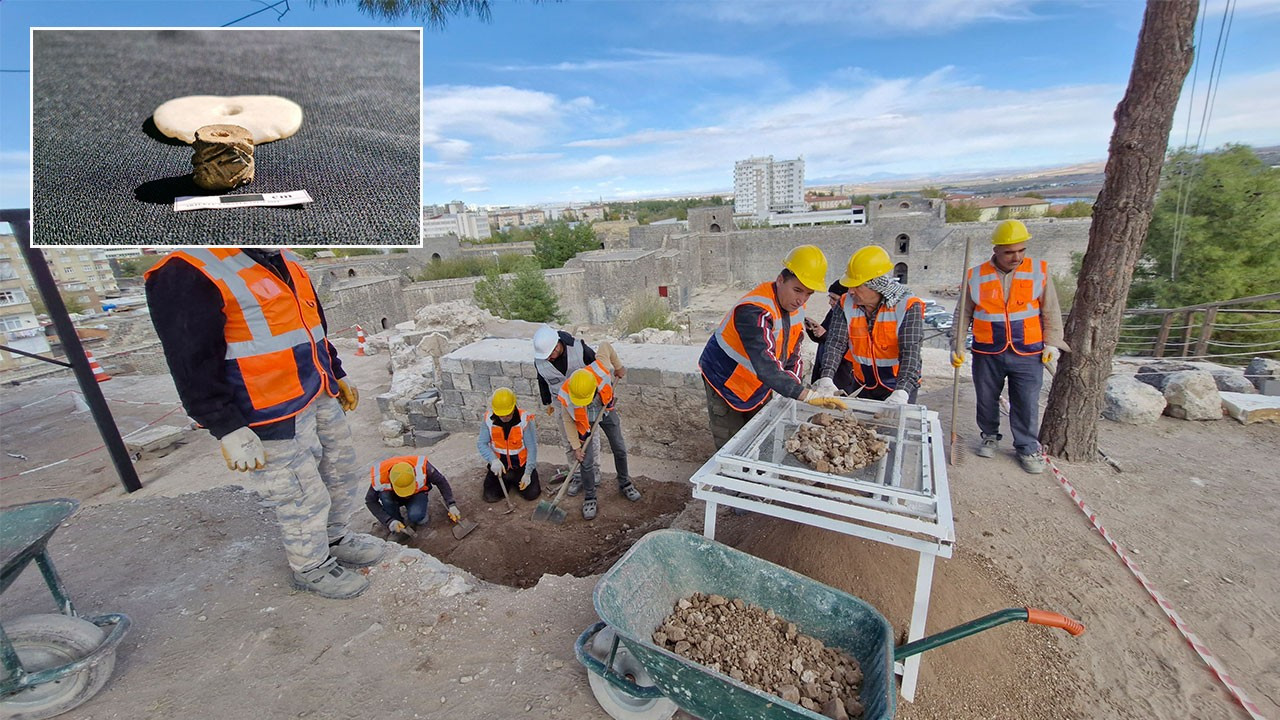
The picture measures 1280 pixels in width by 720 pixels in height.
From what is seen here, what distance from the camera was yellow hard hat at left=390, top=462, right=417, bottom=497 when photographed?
3.78m

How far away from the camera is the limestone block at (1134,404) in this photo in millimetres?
4387

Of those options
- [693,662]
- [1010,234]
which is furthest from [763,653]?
[1010,234]

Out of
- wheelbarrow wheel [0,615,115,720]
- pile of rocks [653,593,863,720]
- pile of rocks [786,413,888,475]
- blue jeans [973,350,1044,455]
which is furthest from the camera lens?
blue jeans [973,350,1044,455]

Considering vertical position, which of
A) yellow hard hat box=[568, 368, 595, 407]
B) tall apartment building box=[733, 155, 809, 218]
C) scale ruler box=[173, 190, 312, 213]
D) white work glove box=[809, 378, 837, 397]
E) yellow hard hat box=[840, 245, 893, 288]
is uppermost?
tall apartment building box=[733, 155, 809, 218]

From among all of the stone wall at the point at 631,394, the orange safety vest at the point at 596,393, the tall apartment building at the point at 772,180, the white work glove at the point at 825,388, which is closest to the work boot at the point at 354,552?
the orange safety vest at the point at 596,393

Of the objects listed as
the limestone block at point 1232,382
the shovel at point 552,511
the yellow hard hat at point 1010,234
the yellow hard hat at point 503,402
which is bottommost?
the shovel at point 552,511

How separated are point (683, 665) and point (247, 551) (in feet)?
9.07

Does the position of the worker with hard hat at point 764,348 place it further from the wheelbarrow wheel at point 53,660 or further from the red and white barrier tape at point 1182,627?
the wheelbarrow wheel at point 53,660

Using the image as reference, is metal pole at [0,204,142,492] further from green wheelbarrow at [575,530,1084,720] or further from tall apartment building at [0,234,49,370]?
green wheelbarrow at [575,530,1084,720]

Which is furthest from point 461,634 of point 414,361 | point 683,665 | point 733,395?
point 414,361

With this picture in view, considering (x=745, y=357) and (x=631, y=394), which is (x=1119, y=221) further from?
(x=631, y=394)

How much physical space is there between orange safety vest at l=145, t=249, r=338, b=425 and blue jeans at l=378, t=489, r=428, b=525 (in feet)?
5.96

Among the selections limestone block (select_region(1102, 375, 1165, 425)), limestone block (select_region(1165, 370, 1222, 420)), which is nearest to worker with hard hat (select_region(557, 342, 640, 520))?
limestone block (select_region(1102, 375, 1165, 425))

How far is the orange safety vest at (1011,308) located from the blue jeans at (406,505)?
434 cm
